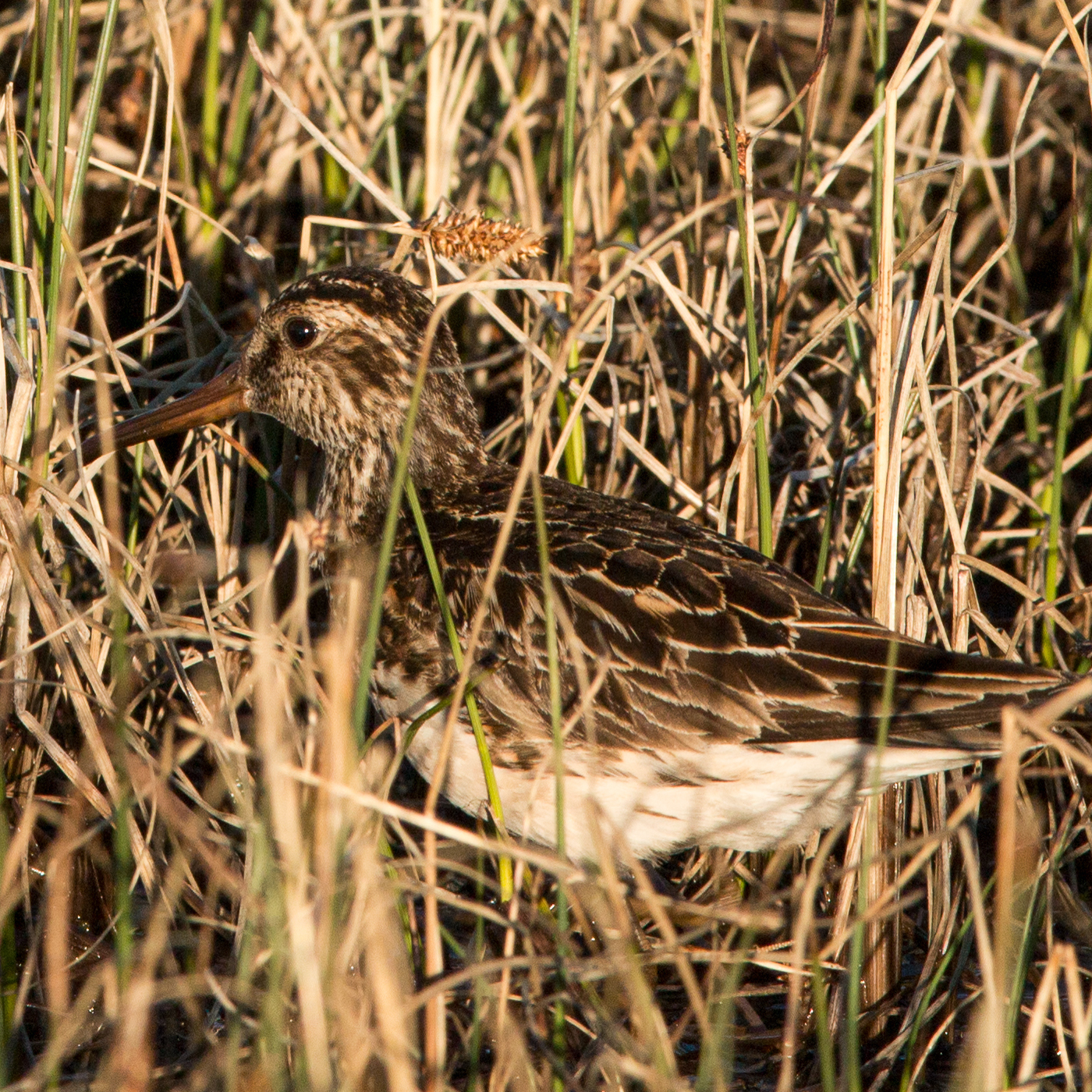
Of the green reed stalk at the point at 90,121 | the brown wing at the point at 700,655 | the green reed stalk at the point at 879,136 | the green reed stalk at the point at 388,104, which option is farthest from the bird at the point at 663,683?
the green reed stalk at the point at 388,104

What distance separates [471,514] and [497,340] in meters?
1.54

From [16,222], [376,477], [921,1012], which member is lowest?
[921,1012]

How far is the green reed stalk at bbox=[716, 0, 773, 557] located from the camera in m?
3.58

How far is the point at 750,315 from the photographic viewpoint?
12.1 ft

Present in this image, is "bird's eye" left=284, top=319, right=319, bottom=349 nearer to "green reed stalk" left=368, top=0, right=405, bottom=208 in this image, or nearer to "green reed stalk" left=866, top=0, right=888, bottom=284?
"green reed stalk" left=368, top=0, right=405, bottom=208

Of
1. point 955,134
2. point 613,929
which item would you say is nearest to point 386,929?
point 613,929

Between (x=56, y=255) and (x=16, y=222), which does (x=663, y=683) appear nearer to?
(x=56, y=255)

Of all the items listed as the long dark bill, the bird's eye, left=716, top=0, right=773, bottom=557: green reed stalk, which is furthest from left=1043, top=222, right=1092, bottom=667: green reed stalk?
the long dark bill

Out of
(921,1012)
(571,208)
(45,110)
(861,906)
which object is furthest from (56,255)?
(921,1012)

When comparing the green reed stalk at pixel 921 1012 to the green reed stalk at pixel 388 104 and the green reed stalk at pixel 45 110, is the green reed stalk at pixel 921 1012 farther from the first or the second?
the green reed stalk at pixel 388 104

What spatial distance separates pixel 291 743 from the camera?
397 centimetres

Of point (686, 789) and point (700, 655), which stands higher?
point (700, 655)

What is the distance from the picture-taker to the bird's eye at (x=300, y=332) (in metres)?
4.39

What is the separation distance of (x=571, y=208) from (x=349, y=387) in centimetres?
87
